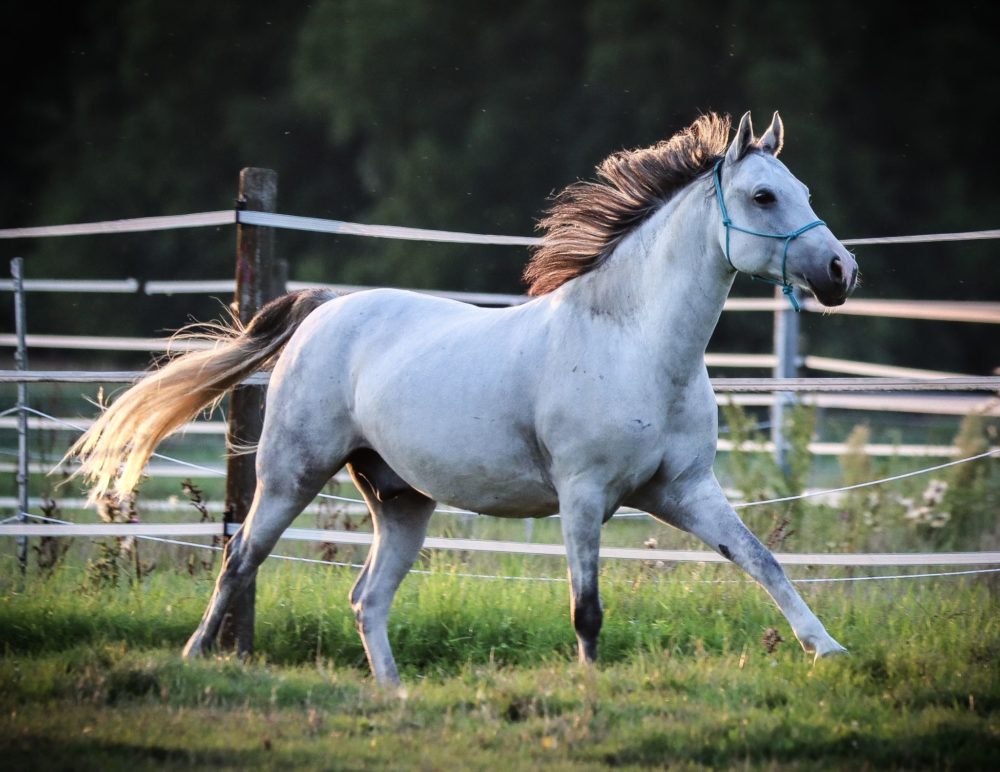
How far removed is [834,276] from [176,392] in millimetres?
3141

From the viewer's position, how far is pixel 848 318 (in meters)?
23.5

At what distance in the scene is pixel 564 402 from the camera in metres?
4.90

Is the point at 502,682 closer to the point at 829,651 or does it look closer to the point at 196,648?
the point at 829,651

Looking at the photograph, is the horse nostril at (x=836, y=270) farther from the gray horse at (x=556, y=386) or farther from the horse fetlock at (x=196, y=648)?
the horse fetlock at (x=196, y=648)

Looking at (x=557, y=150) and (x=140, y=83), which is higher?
(x=140, y=83)

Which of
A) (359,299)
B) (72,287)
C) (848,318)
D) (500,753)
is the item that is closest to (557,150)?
(848,318)

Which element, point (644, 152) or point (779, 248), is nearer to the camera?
point (779, 248)

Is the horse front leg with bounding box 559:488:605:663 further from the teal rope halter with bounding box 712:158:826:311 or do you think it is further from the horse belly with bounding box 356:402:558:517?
the teal rope halter with bounding box 712:158:826:311

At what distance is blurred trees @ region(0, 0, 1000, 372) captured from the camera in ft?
78.9

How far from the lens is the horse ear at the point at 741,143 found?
4.80 metres

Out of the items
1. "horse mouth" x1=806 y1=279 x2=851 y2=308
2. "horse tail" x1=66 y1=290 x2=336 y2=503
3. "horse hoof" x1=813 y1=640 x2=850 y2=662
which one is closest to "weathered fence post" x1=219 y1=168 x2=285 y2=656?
"horse tail" x1=66 y1=290 x2=336 y2=503

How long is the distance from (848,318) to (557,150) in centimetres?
641

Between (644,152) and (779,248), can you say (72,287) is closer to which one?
(644,152)

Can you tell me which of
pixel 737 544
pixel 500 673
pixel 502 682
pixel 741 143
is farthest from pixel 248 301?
pixel 737 544
